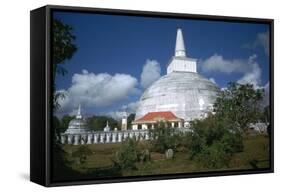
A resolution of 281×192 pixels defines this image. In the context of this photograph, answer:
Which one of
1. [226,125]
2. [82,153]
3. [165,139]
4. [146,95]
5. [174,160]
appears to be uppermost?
[146,95]

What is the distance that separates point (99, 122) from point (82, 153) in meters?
0.46

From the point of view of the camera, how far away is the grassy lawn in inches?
364

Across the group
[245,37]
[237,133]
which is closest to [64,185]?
[237,133]

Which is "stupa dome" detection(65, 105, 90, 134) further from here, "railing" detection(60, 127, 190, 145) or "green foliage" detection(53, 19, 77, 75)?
"green foliage" detection(53, 19, 77, 75)

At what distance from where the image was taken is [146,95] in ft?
31.6

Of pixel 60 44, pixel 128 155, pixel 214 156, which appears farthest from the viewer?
pixel 214 156

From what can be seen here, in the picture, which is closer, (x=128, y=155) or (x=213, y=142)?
(x=128, y=155)

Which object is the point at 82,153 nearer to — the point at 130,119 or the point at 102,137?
the point at 102,137

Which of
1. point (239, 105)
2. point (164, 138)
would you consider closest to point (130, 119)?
point (164, 138)

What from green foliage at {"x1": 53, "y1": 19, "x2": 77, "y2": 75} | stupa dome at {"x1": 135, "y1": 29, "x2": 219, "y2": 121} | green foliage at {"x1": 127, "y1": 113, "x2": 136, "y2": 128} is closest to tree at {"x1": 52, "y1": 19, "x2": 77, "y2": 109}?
green foliage at {"x1": 53, "y1": 19, "x2": 77, "y2": 75}

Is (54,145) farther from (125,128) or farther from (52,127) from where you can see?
(125,128)

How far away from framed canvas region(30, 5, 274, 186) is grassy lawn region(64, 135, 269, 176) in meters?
0.01

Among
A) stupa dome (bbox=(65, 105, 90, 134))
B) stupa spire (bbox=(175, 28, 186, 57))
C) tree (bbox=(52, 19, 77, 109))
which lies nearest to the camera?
tree (bbox=(52, 19, 77, 109))

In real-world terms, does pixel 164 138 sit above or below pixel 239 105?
below
